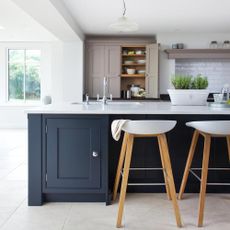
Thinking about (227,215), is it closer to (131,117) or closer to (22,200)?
(131,117)

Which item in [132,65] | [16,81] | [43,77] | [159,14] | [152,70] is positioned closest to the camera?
[159,14]

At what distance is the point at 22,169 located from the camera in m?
4.94

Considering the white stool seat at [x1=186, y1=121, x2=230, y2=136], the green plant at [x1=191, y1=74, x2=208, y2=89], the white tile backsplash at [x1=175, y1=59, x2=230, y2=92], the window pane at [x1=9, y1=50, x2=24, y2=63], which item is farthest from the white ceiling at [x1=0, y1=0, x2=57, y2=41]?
the white stool seat at [x1=186, y1=121, x2=230, y2=136]

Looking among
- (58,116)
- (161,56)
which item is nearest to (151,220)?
(58,116)

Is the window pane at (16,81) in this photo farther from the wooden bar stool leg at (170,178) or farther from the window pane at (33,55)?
the wooden bar stool leg at (170,178)

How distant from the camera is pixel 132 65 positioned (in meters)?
8.77

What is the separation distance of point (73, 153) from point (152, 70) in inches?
203

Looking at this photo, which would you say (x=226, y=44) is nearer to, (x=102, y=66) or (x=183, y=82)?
(x=102, y=66)

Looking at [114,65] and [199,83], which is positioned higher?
[114,65]

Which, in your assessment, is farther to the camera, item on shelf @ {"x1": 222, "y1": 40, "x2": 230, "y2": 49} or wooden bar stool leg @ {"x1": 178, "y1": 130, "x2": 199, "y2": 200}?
item on shelf @ {"x1": 222, "y1": 40, "x2": 230, "y2": 49}

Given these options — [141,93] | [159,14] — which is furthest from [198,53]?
[159,14]

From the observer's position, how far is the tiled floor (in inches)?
115

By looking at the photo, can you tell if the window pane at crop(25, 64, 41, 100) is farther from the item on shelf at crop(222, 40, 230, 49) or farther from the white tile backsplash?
the item on shelf at crop(222, 40, 230, 49)

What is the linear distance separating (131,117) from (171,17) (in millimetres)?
3676
